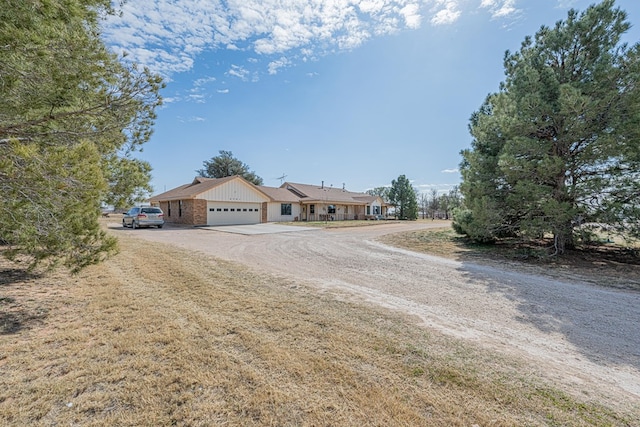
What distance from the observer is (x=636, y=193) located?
318 inches

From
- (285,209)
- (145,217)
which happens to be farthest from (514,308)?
(285,209)

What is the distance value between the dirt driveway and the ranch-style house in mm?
14068

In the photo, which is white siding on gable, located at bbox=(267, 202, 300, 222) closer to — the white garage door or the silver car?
the white garage door

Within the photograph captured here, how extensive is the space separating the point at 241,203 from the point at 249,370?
21512 mm

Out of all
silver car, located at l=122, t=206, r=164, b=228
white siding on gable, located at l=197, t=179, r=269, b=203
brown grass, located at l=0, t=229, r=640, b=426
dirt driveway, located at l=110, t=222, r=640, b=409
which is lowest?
dirt driveway, located at l=110, t=222, r=640, b=409

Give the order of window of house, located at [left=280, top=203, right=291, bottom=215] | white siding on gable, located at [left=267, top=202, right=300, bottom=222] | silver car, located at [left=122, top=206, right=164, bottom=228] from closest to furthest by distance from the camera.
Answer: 1. silver car, located at [left=122, top=206, right=164, bottom=228]
2. white siding on gable, located at [left=267, top=202, right=300, bottom=222]
3. window of house, located at [left=280, top=203, right=291, bottom=215]

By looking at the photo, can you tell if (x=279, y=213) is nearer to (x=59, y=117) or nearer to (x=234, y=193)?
(x=234, y=193)

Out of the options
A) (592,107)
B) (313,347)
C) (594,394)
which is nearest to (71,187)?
(313,347)

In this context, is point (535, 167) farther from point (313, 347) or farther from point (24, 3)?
point (24, 3)

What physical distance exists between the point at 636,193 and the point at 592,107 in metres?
2.78

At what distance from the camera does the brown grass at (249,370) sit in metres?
2.12

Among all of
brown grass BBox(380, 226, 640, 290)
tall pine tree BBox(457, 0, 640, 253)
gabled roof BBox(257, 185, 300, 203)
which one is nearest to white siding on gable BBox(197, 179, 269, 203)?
gabled roof BBox(257, 185, 300, 203)

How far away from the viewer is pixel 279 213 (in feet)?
90.9

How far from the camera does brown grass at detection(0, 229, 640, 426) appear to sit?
212cm
